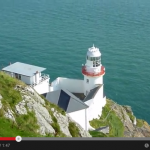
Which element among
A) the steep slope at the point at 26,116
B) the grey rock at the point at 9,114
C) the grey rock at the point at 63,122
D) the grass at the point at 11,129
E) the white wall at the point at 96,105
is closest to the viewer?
the grass at the point at 11,129

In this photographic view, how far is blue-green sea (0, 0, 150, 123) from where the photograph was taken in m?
57.0

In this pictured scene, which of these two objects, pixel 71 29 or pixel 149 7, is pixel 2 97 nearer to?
pixel 71 29

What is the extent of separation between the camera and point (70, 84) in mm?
41844

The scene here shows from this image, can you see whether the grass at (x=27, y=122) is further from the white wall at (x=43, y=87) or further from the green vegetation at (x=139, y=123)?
the green vegetation at (x=139, y=123)

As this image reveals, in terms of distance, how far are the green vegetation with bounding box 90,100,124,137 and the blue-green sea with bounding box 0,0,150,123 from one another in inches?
392

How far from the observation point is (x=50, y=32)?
7462cm

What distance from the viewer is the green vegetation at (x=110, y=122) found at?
38.3m

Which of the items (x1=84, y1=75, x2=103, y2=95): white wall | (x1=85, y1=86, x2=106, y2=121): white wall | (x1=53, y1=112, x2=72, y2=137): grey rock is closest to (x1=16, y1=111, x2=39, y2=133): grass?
(x1=53, y1=112, x2=72, y2=137): grey rock

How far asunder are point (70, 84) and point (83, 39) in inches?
1185

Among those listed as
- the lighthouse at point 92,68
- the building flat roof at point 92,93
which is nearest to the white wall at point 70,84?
the lighthouse at point 92,68

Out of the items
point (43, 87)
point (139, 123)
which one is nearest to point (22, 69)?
point (43, 87)

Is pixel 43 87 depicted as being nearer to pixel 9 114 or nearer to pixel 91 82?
pixel 91 82

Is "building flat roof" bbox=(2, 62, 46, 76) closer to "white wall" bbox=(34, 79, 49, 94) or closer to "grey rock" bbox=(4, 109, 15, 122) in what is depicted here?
"white wall" bbox=(34, 79, 49, 94)

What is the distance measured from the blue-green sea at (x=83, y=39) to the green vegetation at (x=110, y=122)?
392 inches
